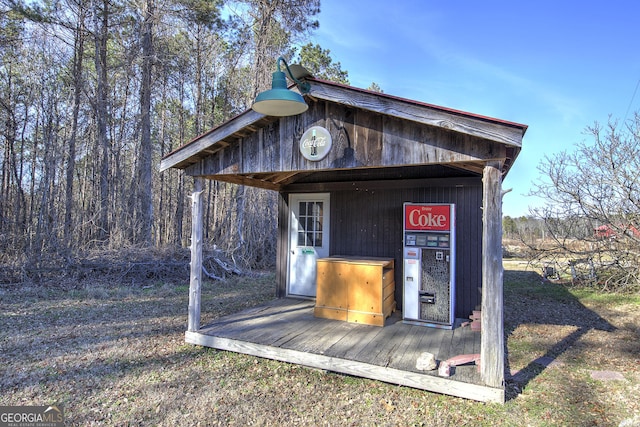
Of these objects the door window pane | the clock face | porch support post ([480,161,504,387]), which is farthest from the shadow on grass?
the door window pane

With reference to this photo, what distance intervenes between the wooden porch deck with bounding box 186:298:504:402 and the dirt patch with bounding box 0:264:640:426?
108 millimetres

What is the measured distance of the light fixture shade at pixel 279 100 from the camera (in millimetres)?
2730

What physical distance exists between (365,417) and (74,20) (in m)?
13.5

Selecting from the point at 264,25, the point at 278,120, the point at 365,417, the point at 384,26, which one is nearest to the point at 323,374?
the point at 365,417

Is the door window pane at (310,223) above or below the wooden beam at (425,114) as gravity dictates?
below

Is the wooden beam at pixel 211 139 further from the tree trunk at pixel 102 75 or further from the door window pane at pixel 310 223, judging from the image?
the tree trunk at pixel 102 75

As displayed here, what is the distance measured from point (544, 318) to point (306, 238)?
14.0 ft

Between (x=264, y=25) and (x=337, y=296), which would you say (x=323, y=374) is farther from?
(x=264, y=25)

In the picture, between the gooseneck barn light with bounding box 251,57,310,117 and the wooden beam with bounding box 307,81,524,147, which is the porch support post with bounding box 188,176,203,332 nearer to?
the gooseneck barn light with bounding box 251,57,310,117

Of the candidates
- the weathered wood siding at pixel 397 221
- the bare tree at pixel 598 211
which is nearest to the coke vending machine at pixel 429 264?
the weathered wood siding at pixel 397 221

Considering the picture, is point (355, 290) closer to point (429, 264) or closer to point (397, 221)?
point (429, 264)

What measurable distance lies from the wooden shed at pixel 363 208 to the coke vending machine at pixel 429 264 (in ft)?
0.72

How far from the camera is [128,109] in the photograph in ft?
46.7

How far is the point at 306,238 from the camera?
6008 millimetres
